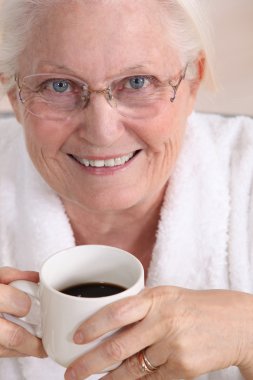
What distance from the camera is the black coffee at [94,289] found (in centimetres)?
96

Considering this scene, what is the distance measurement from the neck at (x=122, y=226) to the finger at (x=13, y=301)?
0.47 m

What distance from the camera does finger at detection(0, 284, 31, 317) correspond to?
966 mm

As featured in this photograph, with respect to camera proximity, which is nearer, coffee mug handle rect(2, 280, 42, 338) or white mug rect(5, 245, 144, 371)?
white mug rect(5, 245, 144, 371)

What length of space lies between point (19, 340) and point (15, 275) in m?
0.10

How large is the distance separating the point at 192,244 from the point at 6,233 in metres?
0.43

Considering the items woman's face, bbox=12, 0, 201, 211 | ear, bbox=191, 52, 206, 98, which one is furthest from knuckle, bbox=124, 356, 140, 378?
ear, bbox=191, 52, 206, 98

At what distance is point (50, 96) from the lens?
3.84ft

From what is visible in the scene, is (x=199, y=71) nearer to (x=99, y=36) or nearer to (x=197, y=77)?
(x=197, y=77)

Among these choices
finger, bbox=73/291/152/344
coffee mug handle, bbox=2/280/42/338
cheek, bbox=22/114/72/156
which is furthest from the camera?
cheek, bbox=22/114/72/156

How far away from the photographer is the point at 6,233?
1437mm

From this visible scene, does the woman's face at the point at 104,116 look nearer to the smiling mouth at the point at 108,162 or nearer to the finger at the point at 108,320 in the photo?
the smiling mouth at the point at 108,162

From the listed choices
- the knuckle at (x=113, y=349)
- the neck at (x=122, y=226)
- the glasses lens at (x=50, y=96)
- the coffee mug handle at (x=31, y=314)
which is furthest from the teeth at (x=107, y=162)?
the knuckle at (x=113, y=349)

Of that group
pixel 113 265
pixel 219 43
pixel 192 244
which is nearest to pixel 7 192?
pixel 192 244

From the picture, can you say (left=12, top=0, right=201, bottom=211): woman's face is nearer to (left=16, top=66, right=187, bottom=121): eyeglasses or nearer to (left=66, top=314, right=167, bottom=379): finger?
(left=16, top=66, right=187, bottom=121): eyeglasses
